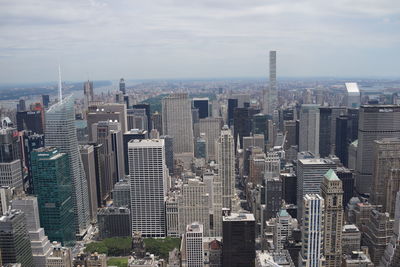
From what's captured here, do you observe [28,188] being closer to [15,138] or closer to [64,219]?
[64,219]

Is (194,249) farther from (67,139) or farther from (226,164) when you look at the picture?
(67,139)

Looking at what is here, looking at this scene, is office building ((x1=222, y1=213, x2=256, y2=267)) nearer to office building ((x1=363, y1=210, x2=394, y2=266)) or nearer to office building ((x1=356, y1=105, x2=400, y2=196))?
office building ((x1=363, y1=210, x2=394, y2=266))

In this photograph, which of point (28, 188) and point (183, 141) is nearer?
point (28, 188)

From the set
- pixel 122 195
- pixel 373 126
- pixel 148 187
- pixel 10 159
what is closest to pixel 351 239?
pixel 148 187

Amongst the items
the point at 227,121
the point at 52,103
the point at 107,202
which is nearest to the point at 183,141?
the point at 227,121

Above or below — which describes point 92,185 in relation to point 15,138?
below

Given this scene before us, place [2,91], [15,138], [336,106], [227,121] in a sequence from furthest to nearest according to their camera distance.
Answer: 1. [227,121]
2. [336,106]
3. [15,138]
4. [2,91]

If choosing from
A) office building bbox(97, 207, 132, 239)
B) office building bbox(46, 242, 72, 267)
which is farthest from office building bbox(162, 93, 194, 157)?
office building bbox(46, 242, 72, 267)
